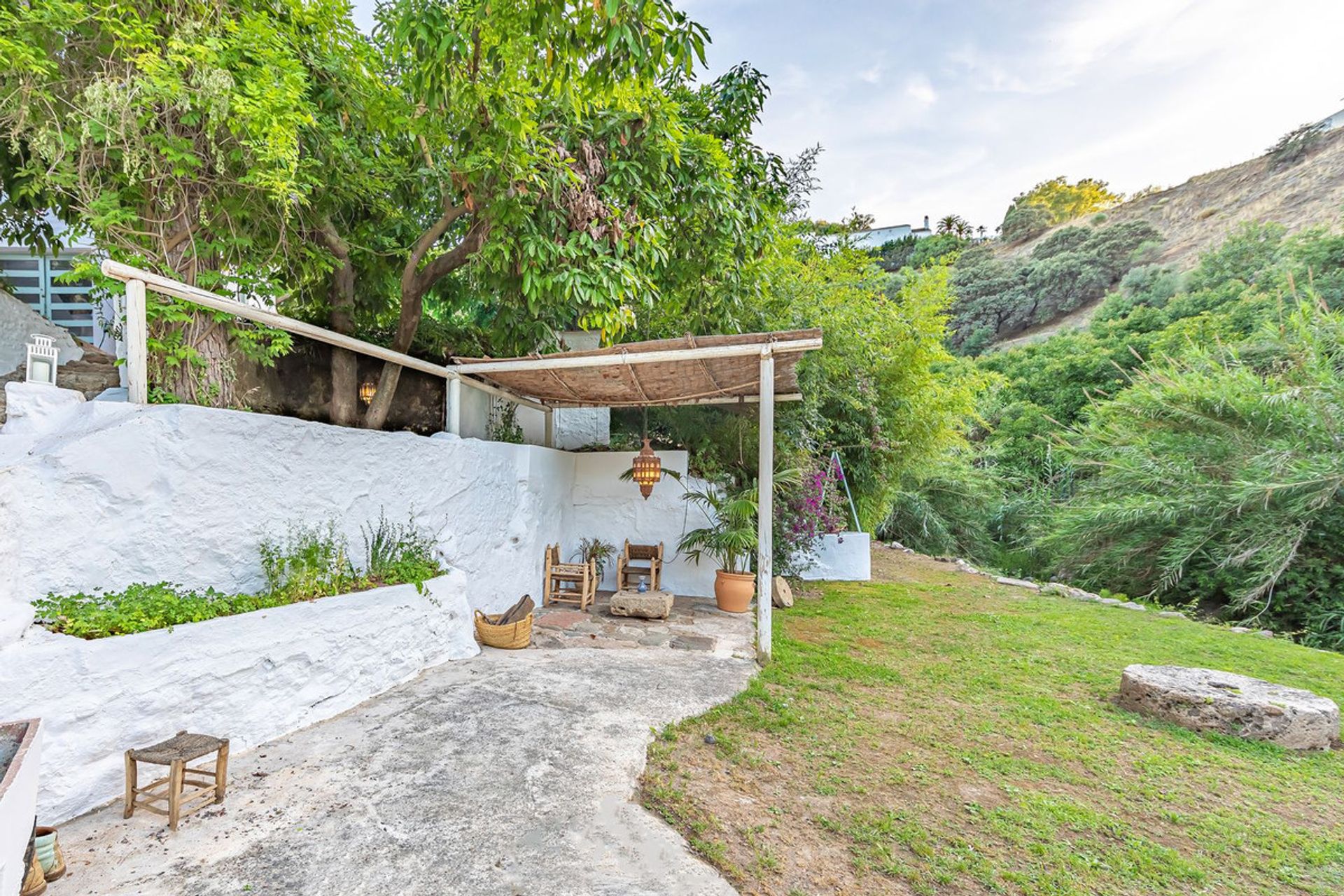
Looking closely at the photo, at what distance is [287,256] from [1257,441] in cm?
1154

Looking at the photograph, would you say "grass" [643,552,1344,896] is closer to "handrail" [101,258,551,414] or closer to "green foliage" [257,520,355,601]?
"green foliage" [257,520,355,601]

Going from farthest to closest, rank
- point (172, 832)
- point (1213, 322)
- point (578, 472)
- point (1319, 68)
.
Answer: point (1319, 68)
point (1213, 322)
point (578, 472)
point (172, 832)

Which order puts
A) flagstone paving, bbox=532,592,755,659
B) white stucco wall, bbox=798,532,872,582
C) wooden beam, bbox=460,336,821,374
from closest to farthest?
wooden beam, bbox=460,336,821,374, flagstone paving, bbox=532,592,755,659, white stucco wall, bbox=798,532,872,582

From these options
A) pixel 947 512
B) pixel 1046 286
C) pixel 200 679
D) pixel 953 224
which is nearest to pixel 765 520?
pixel 200 679

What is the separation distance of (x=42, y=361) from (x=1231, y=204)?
122 feet

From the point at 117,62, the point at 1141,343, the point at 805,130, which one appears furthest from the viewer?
the point at 1141,343

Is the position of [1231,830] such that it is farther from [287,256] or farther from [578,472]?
[287,256]

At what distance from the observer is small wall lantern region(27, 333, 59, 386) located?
8.48 feet

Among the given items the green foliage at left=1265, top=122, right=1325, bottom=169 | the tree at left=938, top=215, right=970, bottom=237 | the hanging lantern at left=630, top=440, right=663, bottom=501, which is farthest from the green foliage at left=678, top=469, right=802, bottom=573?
the green foliage at left=1265, top=122, right=1325, bottom=169

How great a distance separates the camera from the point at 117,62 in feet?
10.1

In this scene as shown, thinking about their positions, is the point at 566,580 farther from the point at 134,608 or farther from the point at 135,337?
the point at 135,337

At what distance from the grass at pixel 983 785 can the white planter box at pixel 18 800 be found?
77.5 inches

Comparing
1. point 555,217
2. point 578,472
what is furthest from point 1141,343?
point 555,217

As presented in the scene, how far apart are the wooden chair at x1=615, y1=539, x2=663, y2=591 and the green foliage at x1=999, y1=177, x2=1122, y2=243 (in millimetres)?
35633
